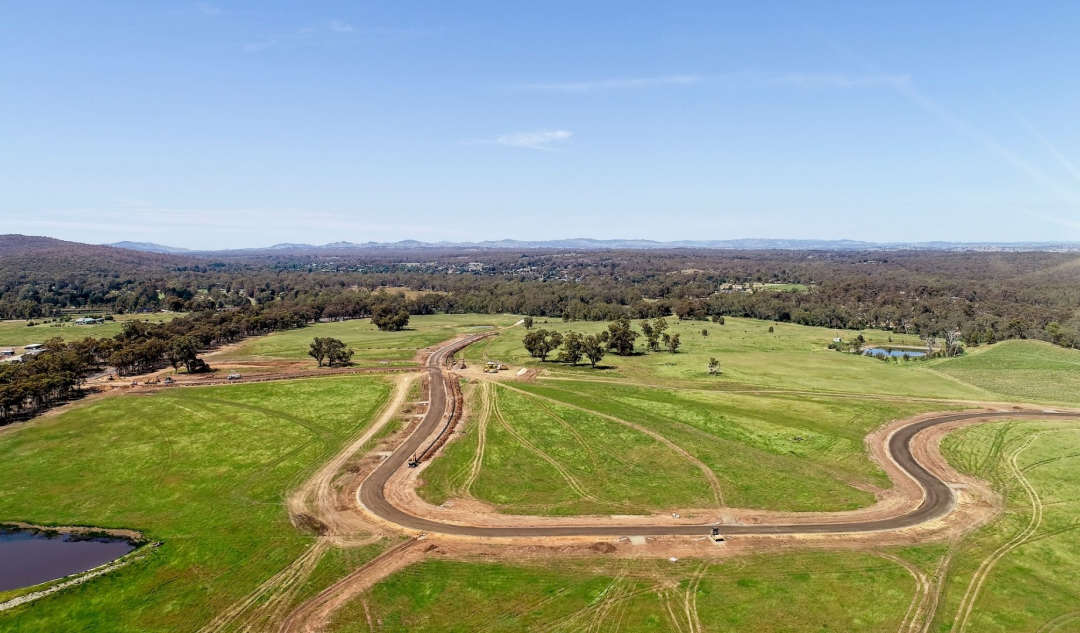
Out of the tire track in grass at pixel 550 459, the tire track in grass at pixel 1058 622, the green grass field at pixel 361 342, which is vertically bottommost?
the tire track in grass at pixel 1058 622

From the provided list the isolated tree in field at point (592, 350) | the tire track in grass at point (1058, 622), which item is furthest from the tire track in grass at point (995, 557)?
the isolated tree in field at point (592, 350)

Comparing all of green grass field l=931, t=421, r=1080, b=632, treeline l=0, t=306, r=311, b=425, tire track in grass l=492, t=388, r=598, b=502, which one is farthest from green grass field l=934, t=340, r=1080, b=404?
treeline l=0, t=306, r=311, b=425

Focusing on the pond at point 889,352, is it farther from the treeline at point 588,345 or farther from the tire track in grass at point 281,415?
the tire track in grass at point 281,415

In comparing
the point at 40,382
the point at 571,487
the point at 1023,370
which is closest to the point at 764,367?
the point at 1023,370

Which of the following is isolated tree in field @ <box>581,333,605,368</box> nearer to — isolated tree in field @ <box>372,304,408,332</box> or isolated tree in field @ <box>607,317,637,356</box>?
isolated tree in field @ <box>607,317,637,356</box>

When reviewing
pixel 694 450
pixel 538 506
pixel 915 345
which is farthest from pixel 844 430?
pixel 915 345

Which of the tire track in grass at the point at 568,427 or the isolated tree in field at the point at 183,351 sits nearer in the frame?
the tire track in grass at the point at 568,427
